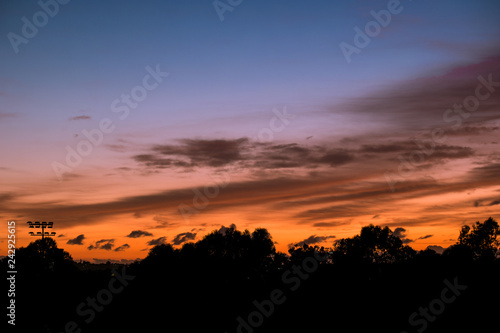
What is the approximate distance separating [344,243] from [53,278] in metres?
87.8

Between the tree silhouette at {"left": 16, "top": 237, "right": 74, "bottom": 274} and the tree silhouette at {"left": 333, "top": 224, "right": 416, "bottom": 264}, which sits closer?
the tree silhouette at {"left": 16, "top": 237, "right": 74, "bottom": 274}

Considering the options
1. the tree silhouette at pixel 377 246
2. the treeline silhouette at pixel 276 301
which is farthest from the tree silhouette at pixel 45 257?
the tree silhouette at pixel 377 246

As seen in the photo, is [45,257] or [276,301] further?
[45,257]

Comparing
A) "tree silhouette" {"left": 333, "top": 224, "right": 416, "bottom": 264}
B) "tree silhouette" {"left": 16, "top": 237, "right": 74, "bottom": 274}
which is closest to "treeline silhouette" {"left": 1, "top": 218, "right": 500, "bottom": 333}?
Result: "tree silhouette" {"left": 16, "top": 237, "right": 74, "bottom": 274}

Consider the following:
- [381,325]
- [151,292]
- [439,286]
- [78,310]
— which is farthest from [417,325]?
[78,310]

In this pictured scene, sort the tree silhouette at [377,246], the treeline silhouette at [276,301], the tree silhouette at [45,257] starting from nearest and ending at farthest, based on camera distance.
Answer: the treeline silhouette at [276,301] < the tree silhouette at [45,257] < the tree silhouette at [377,246]

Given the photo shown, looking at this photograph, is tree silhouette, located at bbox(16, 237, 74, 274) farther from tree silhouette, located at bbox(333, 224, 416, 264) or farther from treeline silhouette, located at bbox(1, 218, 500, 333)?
tree silhouette, located at bbox(333, 224, 416, 264)

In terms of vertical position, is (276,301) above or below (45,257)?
below

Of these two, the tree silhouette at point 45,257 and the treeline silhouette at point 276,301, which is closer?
the treeline silhouette at point 276,301

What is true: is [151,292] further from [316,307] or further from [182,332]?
[316,307]

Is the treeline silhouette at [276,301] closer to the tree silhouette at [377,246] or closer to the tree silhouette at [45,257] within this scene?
the tree silhouette at [45,257]

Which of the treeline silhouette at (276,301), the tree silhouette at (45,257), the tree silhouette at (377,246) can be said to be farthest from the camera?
the tree silhouette at (377,246)

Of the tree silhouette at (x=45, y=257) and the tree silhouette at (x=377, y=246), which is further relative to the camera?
the tree silhouette at (x=377, y=246)

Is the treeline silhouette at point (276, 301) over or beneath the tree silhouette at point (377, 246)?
beneath
